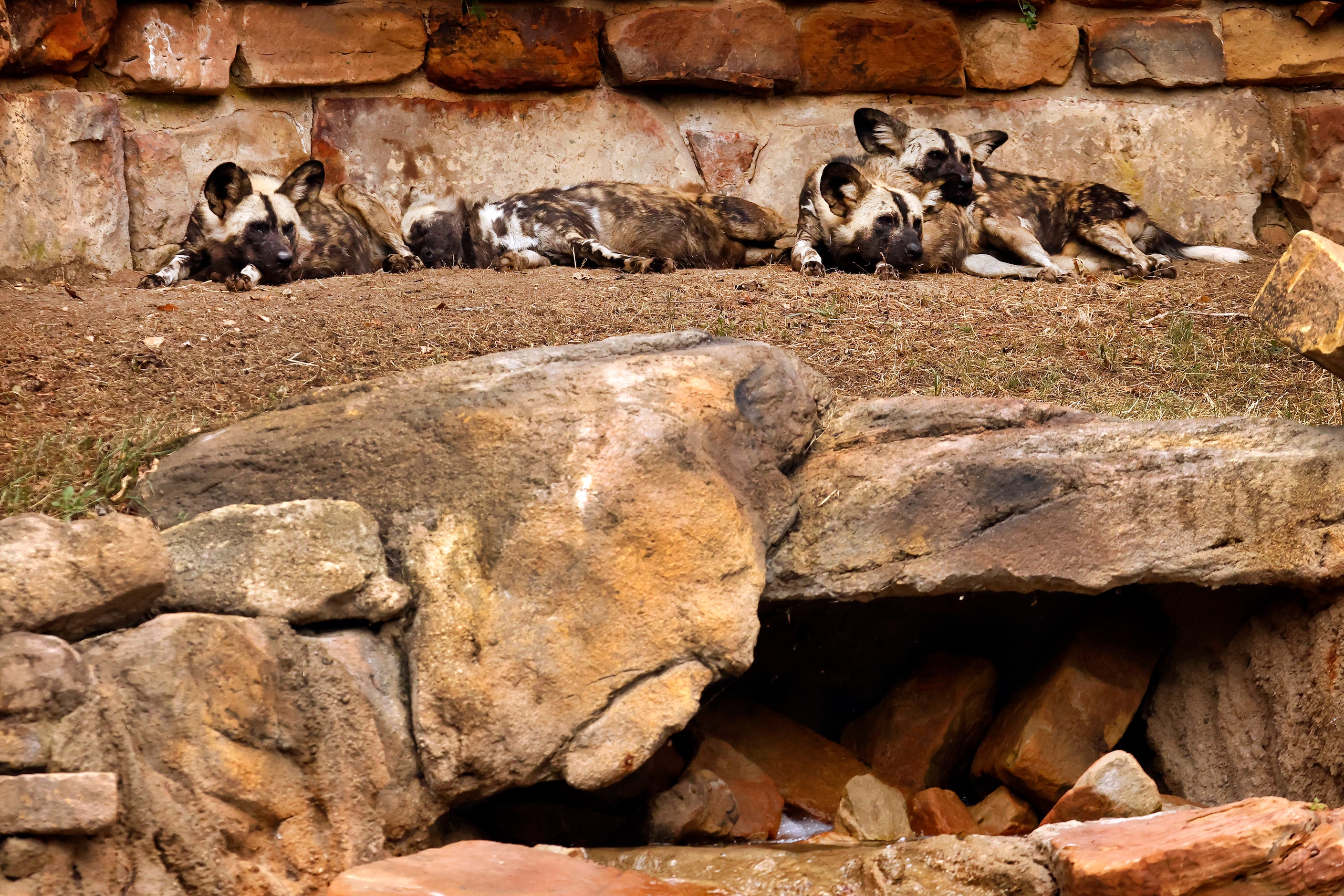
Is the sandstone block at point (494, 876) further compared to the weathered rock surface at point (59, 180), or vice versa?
the weathered rock surface at point (59, 180)

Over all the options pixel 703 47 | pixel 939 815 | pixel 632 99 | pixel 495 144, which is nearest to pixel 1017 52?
pixel 703 47

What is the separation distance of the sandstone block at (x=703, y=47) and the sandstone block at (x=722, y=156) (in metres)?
0.23

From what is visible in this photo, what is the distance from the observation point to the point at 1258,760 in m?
2.75

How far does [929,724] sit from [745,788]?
0.53 metres

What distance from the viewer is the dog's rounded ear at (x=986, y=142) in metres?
5.85

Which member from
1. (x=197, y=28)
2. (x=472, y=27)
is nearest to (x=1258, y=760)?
(x=472, y=27)

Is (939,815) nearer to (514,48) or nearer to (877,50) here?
(514,48)

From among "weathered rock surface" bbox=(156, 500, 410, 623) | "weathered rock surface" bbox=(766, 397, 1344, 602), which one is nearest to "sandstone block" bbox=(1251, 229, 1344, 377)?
"weathered rock surface" bbox=(766, 397, 1344, 602)

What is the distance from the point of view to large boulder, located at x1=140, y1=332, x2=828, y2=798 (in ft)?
7.12

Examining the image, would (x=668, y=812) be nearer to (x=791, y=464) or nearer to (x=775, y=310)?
(x=791, y=464)

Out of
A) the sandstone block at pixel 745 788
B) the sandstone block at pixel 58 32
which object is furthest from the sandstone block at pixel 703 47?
the sandstone block at pixel 745 788

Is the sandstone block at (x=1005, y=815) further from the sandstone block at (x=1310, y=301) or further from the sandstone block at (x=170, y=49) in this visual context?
the sandstone block at (x=170, y=49)

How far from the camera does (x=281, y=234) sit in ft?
17.3

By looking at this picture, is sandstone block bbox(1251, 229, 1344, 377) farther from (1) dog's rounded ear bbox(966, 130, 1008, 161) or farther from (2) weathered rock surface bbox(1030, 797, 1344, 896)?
(1) dog's rounded ear bbox(966, 130, 1008, 161)
